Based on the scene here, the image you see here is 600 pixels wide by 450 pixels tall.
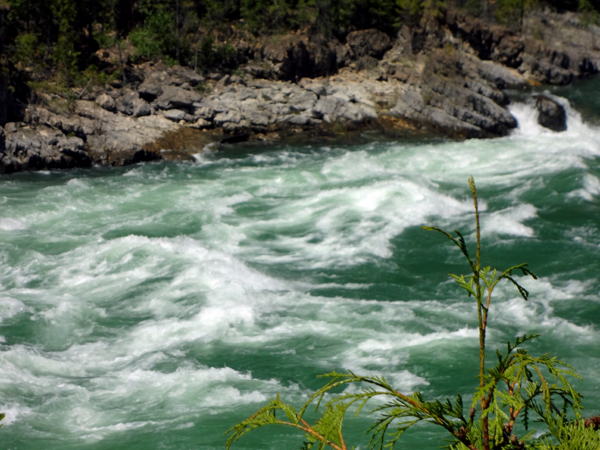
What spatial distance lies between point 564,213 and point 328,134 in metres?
11.4

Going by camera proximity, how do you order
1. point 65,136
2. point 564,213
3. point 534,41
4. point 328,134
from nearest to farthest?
point 564,213 < point 65,136 < point 328,134 < point 534,41

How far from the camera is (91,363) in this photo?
29.6ft

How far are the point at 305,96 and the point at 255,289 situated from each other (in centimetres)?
1767

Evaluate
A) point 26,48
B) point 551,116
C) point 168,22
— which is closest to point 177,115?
point 26,48

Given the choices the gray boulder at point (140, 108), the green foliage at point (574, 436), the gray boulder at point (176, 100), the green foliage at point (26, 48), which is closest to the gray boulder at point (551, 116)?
the gray boulder at point (176, 100)

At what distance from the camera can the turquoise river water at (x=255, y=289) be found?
8.00 metres

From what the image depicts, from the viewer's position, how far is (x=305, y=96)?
1086 inches

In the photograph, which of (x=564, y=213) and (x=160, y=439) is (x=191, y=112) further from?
(x=160, y=439)

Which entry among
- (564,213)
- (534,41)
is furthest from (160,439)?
(534,41)

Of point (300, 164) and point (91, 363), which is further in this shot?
point (300, 164)

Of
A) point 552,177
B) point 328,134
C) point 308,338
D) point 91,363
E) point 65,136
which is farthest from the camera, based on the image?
point 328,134

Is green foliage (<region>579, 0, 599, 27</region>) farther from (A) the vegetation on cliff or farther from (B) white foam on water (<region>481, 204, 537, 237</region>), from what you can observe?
(B) white foam on water (<region>481, 204, 537, 237</region>)

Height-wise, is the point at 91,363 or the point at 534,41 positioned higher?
the point at 534,41

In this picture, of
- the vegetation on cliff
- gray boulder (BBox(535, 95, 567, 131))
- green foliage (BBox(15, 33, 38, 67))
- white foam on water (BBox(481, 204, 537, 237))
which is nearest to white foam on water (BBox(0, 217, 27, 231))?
white foam on water (BBox(481, 204, 537, 237))
